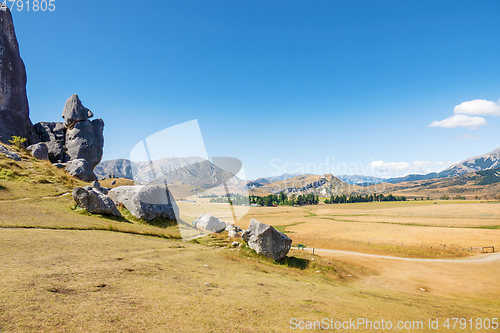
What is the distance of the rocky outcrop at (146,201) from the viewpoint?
2022 cm

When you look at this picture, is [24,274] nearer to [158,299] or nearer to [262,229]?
[158,299]

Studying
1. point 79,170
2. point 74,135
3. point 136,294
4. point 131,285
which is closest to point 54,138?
point 74,135

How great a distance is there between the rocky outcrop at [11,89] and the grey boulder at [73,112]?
7.68 metres

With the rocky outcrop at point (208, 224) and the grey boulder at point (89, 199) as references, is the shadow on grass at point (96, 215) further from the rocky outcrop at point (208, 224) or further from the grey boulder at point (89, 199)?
the rocky outcrop at point (208, 224)

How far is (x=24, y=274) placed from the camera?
6914mm

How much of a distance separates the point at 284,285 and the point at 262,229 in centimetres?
843

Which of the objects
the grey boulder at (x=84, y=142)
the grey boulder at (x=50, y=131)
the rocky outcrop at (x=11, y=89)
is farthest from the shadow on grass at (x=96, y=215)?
the grey boulder at (x=50, y=131)

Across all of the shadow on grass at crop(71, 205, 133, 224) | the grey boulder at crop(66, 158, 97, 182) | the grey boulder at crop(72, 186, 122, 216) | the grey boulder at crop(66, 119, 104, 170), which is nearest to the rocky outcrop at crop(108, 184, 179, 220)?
the shadow on grass at crop(71, 205, 133, 224)

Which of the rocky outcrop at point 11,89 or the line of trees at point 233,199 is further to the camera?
the rocky outcrop at point 11,89

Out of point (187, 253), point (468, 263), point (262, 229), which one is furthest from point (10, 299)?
point (468, 263)

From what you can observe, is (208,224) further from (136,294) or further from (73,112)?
(73,112)

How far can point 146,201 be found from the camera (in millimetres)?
20625

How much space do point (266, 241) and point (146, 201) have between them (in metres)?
11.1

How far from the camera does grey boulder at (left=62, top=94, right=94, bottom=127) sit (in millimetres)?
50969
